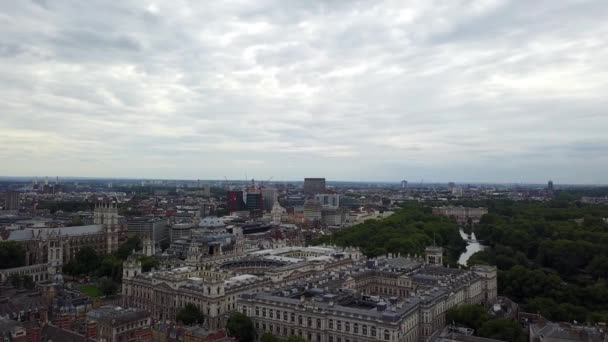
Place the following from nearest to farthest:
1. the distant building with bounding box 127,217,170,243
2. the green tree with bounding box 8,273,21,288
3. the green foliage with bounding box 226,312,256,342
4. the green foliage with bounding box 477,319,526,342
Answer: the green foliage with bounding box 477,319,526,342 → the green foliage with bounding box 226,312,256,342 → the green tree with bounding box 8,273,21,288 → the distant building with bounding box 127,217,170,243

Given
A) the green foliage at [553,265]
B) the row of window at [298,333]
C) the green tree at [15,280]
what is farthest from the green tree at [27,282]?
the green foliage at [553,265]

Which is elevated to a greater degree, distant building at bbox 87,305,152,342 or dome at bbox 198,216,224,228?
dome at bbox 198,216,224,228

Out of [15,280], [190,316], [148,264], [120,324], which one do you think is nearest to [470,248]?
[148,264]

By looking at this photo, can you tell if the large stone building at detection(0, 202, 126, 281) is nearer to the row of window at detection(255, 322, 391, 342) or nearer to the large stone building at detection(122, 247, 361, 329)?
the large stone building at detection(122, 247, 361, 329)

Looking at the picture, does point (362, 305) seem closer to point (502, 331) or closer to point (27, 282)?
point (502, 331)

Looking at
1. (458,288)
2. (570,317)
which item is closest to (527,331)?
(570,317)

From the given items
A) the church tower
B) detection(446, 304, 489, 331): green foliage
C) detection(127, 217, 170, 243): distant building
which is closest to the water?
detection(446, 304, 489, 331): green foliage

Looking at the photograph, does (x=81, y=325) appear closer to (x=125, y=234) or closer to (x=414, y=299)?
(x=414, y=299)

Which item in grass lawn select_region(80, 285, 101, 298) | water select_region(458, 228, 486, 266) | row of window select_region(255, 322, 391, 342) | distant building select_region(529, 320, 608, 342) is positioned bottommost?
grass lawn select_region(80, 285, 101, 298)
